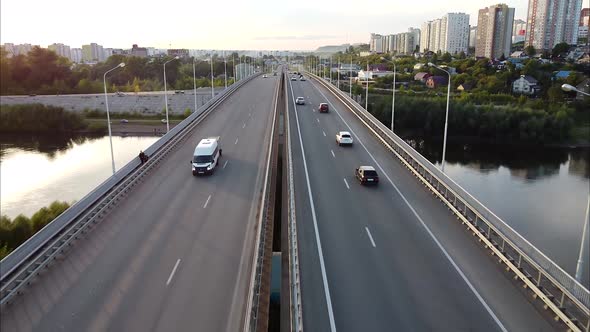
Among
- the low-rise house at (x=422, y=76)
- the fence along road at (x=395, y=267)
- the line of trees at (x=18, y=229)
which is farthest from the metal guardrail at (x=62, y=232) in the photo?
the low-rise house at (x=422, y=76)

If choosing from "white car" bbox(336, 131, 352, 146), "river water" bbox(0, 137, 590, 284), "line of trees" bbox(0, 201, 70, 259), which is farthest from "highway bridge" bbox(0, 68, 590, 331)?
"river water" bbox(0, 137, 590, 284)

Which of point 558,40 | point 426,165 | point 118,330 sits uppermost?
point 558,40

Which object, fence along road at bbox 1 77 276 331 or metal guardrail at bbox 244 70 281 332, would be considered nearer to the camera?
metal guardrail at bbox 244 70 281 332

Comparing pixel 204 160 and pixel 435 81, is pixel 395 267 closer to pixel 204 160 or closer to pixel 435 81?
pixel 204 160

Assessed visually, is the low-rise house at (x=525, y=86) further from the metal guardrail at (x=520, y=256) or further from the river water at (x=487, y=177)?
the metal guardrail at (x=520, y=256)

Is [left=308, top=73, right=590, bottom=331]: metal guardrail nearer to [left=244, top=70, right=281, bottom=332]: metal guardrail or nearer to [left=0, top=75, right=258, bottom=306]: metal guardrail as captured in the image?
[left=244, top=70, right=281, bottom=332]: metal guardrail

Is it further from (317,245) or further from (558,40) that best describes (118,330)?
(558,40)

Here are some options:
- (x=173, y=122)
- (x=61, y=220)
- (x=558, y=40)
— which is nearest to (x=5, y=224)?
(x=61, y=220)
